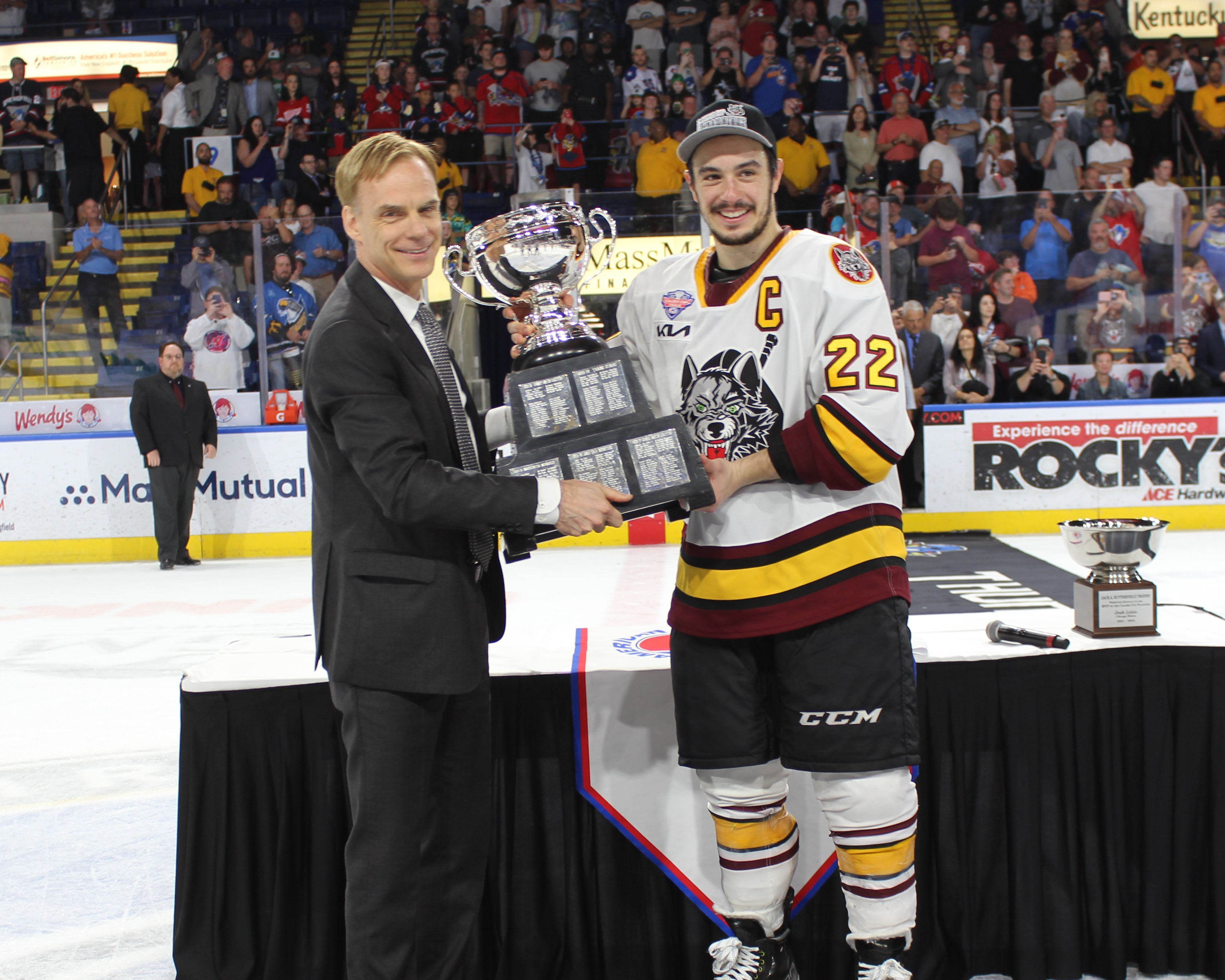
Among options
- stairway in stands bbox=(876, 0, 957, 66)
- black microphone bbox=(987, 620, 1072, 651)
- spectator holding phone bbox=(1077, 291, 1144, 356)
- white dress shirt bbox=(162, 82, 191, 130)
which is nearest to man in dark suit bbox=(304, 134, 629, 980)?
black microphone bbox=(987, 620, 1072, 651)

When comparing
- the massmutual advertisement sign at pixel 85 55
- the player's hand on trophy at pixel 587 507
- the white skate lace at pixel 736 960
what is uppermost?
the massmutual advertisement sign at pixel 85 55

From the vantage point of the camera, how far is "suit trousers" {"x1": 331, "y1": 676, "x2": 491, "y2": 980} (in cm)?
187

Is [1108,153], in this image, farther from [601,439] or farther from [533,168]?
[601,439]

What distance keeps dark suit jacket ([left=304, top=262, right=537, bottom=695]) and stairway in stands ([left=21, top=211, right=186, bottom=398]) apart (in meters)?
7.92

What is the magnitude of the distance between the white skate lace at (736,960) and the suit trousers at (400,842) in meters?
0.51

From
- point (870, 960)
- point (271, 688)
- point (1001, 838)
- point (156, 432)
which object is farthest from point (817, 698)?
point (156, 432)

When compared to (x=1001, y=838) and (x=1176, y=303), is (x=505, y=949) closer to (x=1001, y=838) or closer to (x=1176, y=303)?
(x=1001, y=838)

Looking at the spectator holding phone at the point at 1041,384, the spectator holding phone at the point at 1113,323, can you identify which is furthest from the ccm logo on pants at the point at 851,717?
the spectator holding phone at the point at 1113,323

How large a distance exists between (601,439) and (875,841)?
0.87m

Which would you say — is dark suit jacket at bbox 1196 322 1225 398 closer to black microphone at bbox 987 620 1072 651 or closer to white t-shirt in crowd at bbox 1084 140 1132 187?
white t-shirt in crowd at bbox 1084 140 1132 187

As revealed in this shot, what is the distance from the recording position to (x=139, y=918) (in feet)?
8.92

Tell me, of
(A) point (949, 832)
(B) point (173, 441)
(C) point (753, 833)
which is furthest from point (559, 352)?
(B) point (173, 441)

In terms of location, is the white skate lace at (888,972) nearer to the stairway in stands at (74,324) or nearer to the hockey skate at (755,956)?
the hockey skate at (755,956)

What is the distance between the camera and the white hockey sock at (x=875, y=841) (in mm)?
2006
